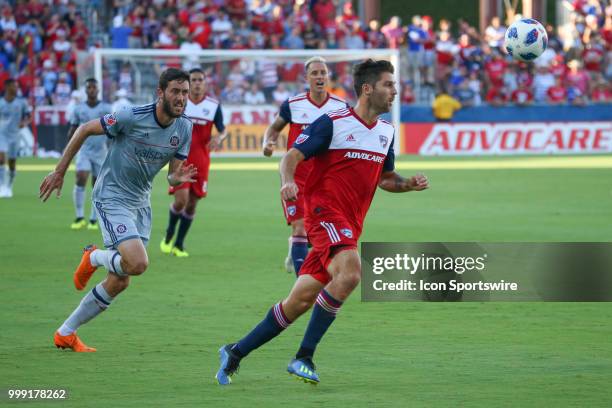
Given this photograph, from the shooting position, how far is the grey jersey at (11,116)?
22.7 metres

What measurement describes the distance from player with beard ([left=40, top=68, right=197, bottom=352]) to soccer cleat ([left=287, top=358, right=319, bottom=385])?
157cm

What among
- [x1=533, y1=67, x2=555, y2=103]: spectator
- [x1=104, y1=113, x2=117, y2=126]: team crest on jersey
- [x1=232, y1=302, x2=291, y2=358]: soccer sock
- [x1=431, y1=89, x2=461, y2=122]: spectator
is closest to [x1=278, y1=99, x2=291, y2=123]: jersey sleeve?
[x1=104, y1=113, x2=117, y2=126]: team crest on jersey

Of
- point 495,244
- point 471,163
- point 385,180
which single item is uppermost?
point 385,180

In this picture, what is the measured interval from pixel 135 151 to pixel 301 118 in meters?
3.63

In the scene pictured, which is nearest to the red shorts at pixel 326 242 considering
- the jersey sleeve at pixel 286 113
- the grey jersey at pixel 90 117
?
the jersey sleeve at pixel 286 113

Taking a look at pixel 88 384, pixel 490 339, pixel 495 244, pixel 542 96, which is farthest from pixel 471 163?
pixel 88 384

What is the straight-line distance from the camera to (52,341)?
885 centimetres

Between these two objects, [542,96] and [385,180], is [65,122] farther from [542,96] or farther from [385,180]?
[385,180]

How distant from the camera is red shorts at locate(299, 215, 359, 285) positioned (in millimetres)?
7352

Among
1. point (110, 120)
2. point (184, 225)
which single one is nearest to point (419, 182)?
point (110, 120)

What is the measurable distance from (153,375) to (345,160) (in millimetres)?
1880

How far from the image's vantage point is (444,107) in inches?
1435

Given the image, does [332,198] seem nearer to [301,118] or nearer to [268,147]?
[268,147]
